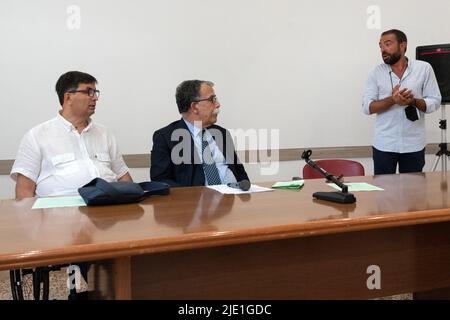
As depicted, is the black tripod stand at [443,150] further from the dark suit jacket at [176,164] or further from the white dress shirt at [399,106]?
the dark suit jacket at [176,164]

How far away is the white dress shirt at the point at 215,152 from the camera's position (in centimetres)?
254

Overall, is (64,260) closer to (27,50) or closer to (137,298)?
(137,298)

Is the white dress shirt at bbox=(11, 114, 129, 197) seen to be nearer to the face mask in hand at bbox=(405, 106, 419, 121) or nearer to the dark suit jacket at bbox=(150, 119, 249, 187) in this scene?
the dark suit jacket at bbox=(150, 119, 249, 187)

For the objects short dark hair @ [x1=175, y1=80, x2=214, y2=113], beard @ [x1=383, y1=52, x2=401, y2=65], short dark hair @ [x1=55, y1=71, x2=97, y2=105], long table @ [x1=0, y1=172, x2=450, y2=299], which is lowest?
long table @ [x1=0, y1=172, x2=450, y2=299]

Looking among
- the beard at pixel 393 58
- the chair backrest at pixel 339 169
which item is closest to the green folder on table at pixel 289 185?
the chair backrest at pixel 339 169

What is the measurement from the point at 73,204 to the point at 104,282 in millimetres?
298

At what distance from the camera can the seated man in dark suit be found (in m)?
2.45

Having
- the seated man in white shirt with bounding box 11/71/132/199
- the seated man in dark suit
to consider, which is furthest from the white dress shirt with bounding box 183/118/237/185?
the seated man in white shirt with bounding box 11/71/132/199

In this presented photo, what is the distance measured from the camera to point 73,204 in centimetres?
163

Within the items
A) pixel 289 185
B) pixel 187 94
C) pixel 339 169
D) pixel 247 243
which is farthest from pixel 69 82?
pixel 339 169

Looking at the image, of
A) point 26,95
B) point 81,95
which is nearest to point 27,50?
point 26,95

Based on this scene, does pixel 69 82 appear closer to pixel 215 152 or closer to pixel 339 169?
pixel 215 152

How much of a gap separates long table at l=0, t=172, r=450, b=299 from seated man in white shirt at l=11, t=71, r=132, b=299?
0.61m

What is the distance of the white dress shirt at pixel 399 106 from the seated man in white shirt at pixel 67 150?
1.91 metres
